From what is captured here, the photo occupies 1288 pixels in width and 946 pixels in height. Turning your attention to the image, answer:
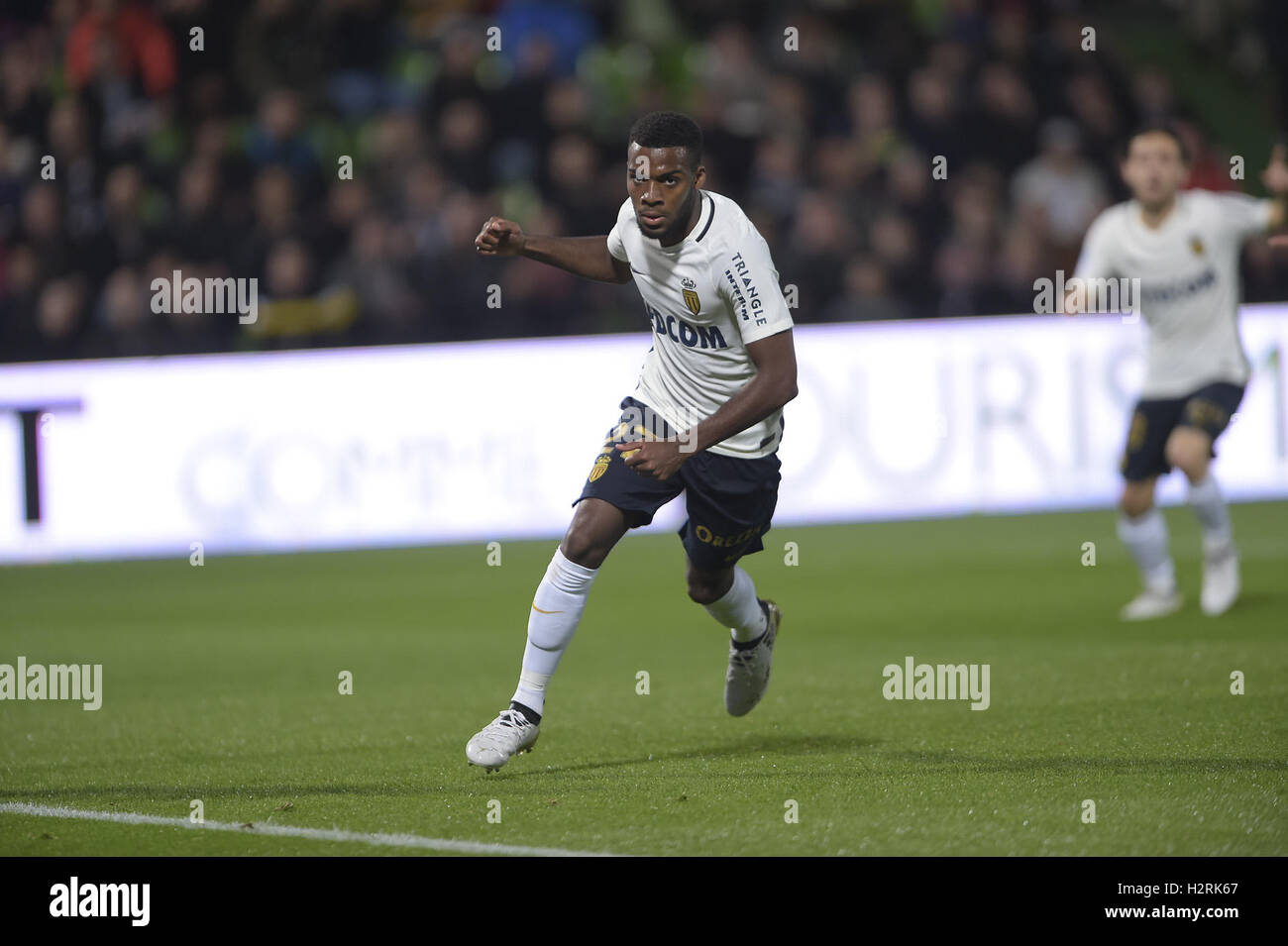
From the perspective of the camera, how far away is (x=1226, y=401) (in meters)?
9.07

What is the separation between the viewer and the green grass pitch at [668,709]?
4.98 m

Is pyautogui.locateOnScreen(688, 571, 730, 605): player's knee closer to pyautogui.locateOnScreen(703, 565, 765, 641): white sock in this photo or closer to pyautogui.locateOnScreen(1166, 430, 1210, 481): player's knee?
pyautogui.locateOnScreen(703, 565, 765, 641): white sock

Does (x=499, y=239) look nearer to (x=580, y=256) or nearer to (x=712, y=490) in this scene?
(x=580, y=256)

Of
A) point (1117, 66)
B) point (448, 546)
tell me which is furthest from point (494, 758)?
point (1117, 66)

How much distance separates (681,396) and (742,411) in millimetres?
631

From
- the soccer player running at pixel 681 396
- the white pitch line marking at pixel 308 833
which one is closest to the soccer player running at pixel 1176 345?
the soccer player running at pixel 681 396

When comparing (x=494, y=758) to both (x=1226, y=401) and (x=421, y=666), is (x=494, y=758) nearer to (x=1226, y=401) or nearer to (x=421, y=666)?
(x=421, y=666)

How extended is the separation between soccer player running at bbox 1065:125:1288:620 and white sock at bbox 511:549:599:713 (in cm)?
417

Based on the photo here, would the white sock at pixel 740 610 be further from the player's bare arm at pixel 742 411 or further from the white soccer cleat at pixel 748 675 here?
the player's bare arm at pixel 742 411

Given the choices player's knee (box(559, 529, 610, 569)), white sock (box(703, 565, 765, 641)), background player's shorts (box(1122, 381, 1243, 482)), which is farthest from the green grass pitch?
background player's shorts (box(1122, 381, 1243, 482))

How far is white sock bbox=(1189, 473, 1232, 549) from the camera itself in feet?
30.1

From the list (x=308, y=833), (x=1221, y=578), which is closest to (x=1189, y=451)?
(x=1221, y=578)

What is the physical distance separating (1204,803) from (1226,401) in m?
4.45

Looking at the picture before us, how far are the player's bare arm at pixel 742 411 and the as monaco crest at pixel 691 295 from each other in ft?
0.91
